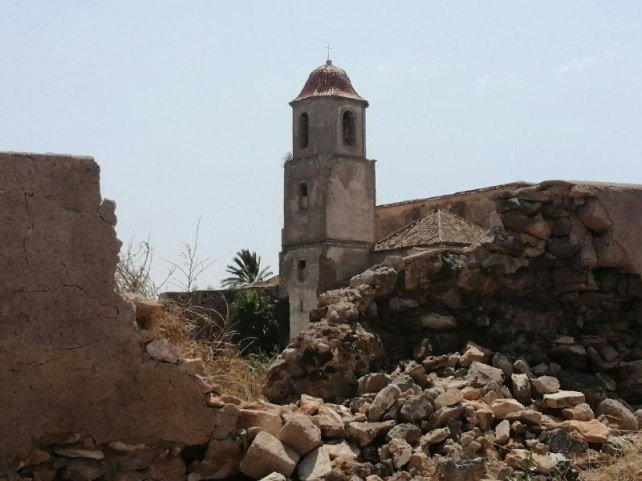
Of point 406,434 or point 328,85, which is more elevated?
point 328,85

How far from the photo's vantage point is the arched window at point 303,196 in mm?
27031

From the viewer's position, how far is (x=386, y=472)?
464 cm

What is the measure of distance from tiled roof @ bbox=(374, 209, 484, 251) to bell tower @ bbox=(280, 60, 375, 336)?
6.04 feet

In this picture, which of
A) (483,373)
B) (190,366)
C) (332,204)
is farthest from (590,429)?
(332,204)

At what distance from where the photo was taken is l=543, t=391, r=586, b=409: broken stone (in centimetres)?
534

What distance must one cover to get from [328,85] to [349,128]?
1401mm

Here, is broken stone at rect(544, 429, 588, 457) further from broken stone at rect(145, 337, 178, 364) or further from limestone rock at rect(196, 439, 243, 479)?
broken stone at rect(145, 337, 178, 364)

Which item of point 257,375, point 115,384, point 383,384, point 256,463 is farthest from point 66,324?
Result: point 257,375

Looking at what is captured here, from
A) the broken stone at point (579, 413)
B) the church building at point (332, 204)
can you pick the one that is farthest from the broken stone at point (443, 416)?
the church building at point (332, 204)

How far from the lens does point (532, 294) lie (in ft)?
21.2

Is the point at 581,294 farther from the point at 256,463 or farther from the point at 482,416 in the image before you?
→ the point at 256,463

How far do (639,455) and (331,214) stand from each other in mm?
21930

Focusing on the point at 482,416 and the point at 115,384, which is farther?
the point at 482,416

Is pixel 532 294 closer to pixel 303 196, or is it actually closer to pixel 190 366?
pixel 190 366
